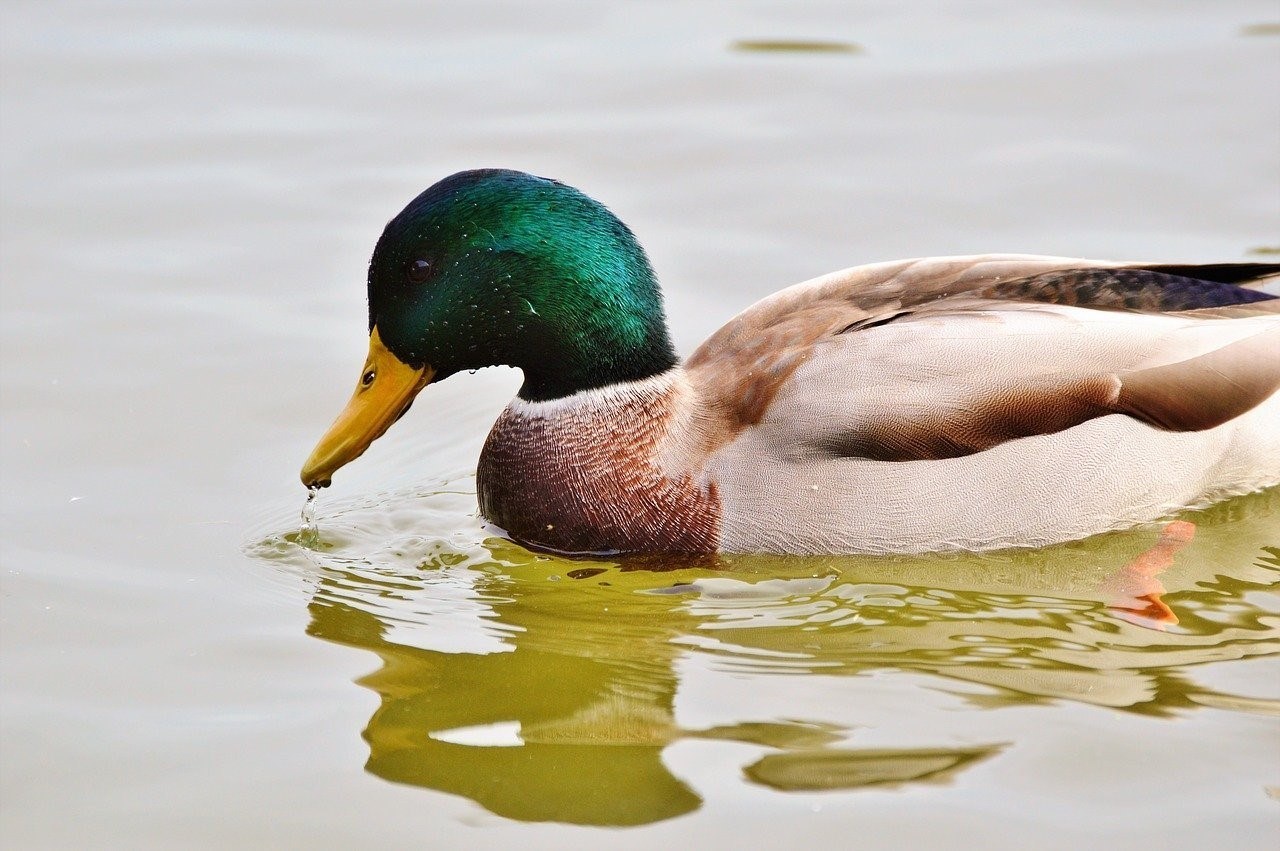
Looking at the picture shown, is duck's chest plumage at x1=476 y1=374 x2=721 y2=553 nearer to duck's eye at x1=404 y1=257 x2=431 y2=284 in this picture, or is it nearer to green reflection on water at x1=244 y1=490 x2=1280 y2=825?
green reflection on water at x1=244 y1=490 x2=1280 y2=825

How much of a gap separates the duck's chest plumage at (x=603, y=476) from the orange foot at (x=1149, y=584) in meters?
1.33

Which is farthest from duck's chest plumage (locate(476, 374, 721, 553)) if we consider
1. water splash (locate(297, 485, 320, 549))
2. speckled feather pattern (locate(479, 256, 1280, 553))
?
water splash (locate(297, 485, 320, 549))

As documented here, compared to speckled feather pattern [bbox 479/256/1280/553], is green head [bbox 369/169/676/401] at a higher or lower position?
higher

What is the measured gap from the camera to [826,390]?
6.31 metres

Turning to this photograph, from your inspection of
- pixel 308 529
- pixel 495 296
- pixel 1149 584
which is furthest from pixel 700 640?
pixel 308 529

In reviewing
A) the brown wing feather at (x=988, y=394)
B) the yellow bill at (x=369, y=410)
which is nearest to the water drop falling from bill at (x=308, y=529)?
the yellow bill at (x=369, y=410)

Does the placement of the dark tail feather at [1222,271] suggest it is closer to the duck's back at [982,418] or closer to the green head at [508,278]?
the duck's back at [982,418]

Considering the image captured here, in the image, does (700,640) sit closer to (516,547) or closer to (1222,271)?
(516,547)

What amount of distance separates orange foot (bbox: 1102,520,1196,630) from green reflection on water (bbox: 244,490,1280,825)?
29 mm

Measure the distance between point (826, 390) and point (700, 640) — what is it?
91 cm

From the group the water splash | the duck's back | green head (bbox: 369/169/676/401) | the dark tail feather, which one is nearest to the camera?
the duck's back

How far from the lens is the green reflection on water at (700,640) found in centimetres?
531

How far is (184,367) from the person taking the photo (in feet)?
26.9

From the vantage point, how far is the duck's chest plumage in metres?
6.54
